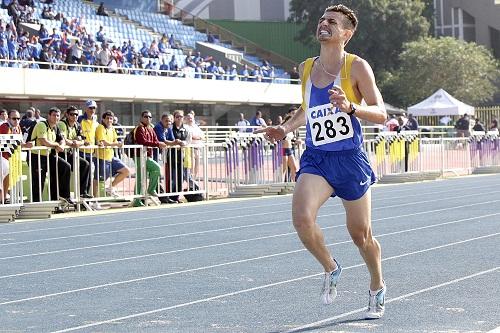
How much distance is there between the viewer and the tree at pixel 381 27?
228ft

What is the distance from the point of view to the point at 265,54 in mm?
57375

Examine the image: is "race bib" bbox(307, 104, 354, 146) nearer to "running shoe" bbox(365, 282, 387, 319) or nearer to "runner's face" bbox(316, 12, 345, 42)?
"runner's face" bbox(316, 12, 345, 42)

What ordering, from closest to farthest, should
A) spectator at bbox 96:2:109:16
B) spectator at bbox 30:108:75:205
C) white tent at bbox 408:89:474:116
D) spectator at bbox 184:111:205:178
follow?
1. spectator at bbox 30:108:75:205
2. spectator at bbox 184:111:205:178
3. spectator at bbox 96:2:109:16
4. white tent at bbox 408:89:474:116

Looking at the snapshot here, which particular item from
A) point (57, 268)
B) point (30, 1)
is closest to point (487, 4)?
point (30, 1)

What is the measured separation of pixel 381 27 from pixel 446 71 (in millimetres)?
7128

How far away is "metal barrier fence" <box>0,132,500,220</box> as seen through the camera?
17.9 meters

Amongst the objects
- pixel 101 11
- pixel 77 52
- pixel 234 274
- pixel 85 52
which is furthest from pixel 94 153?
pixel 101 11

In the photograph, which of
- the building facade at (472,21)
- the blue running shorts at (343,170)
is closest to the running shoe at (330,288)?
the blue running shorts at (343,170)

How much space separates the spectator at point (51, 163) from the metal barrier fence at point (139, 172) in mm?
15

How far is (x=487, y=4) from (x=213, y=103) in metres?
27.2

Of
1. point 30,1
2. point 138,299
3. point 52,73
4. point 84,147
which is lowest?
point 138,299

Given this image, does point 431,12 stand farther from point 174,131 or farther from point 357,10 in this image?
point 174,131

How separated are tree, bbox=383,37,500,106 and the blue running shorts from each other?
185 feet

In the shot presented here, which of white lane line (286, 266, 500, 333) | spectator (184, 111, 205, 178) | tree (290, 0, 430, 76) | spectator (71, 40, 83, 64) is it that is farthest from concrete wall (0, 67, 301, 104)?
white lane line (286, 266, 500, 333)
